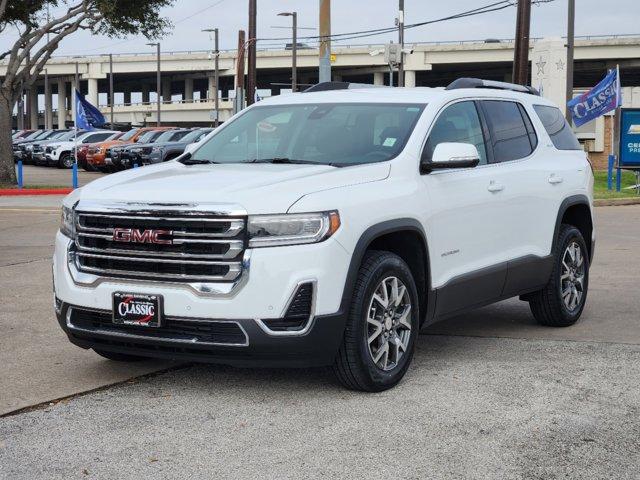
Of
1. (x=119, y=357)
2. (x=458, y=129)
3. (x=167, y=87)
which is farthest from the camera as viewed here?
(x=167, y=87)

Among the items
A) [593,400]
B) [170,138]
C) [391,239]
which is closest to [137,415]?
[391,239]

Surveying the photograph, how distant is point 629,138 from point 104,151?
20438 millimetres

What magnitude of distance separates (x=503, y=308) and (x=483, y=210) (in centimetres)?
240

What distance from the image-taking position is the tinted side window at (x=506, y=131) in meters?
7.60

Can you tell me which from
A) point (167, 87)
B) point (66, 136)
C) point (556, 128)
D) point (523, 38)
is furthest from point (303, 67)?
point (556, 128)

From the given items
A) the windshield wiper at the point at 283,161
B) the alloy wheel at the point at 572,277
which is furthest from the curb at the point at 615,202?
the windshield wiper at the point at 283,161

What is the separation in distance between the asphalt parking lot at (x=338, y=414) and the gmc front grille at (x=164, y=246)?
75 cm

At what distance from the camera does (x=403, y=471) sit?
4.71m

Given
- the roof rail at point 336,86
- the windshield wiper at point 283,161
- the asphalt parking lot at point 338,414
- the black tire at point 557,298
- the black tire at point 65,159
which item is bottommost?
the black tire at point 65,159

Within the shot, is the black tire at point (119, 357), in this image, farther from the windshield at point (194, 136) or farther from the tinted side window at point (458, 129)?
the windshield at point (194, 136)

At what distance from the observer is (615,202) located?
2369 centimetres

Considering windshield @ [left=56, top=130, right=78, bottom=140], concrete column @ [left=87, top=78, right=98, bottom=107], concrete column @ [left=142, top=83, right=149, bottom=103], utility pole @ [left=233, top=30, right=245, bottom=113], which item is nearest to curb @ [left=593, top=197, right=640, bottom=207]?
utility pole @ [left=233, top=30, right=245, bottom=113]

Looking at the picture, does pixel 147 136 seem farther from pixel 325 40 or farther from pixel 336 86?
pixel 336 86

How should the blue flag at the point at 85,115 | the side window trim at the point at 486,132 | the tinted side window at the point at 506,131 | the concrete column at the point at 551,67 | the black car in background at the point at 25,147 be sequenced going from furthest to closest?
the black car in background at the point at 25,147 → the concrete column at the point at 551,67 → the blue flag at the point at 85,115 → the tinted side window at the point at 506,131 → the side window trim at the point at 486,132
